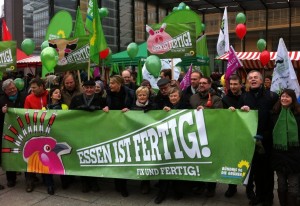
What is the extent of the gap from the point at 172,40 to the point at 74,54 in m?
1.91

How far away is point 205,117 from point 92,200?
5.89ft

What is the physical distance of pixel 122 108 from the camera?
197 inches

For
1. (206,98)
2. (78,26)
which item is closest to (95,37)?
(78,26)

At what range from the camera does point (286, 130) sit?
3902 mm

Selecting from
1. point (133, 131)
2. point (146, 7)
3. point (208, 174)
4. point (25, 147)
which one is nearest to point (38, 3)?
point (146, 7)

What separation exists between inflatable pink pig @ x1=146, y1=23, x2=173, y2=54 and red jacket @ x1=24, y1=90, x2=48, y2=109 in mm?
2590

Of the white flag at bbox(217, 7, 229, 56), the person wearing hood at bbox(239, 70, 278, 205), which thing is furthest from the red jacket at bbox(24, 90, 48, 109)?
the white flag at bbox(217, 7, 229, 56)

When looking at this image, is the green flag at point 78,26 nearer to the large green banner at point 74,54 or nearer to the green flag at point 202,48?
the large green banner at point 74,54

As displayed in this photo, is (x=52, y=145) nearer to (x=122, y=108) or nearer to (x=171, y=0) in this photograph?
(x=122, y=108)

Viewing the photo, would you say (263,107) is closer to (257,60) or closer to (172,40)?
(172,40)

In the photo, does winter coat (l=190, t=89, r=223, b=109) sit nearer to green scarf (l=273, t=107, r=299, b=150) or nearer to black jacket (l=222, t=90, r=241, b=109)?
black jacket (l=222, t=90, r=241, b=109)

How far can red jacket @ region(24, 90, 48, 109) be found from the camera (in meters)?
5.19

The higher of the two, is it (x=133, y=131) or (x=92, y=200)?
(x=133, y=131)

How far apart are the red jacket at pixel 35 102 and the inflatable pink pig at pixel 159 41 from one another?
2.59 metres
